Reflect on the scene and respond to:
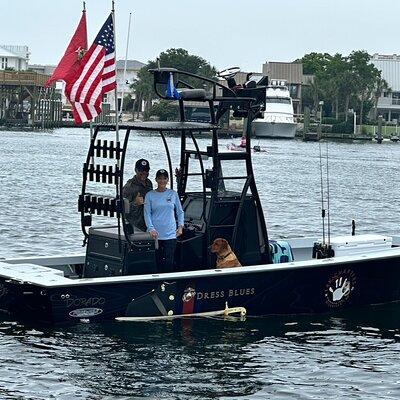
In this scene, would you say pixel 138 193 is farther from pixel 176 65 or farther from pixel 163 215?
pixel 176 65

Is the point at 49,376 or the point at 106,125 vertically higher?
the point at 106,125

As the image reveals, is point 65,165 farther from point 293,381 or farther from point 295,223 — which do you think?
point 293,381

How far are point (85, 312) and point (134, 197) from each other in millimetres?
1869

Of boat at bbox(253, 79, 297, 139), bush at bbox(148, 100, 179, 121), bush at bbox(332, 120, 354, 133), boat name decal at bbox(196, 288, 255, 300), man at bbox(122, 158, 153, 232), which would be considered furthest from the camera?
bush at bbox(332, 120, 354, 133)

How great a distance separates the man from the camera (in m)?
18.4

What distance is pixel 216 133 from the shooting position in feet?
61.4

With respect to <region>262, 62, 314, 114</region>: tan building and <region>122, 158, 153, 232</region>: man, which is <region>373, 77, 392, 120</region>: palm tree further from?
<region>122, 158, 153, 232</region>: man

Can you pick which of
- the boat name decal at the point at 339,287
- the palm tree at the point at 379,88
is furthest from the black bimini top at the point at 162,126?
the palm tree at the point at 379,88

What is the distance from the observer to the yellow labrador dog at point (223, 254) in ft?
61.2

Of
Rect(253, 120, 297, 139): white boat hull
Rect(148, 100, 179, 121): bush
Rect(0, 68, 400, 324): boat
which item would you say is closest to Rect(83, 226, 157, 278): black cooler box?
Rect(0, 68, 400, 324): boat

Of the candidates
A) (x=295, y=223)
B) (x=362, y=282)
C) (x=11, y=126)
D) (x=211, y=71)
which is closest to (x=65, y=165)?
(x=295, y=223)

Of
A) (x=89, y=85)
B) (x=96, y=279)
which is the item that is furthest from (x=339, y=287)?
(x=89, y=85)

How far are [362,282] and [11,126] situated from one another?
134331 millimetres

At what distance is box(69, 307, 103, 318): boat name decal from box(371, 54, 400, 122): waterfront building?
566ft
